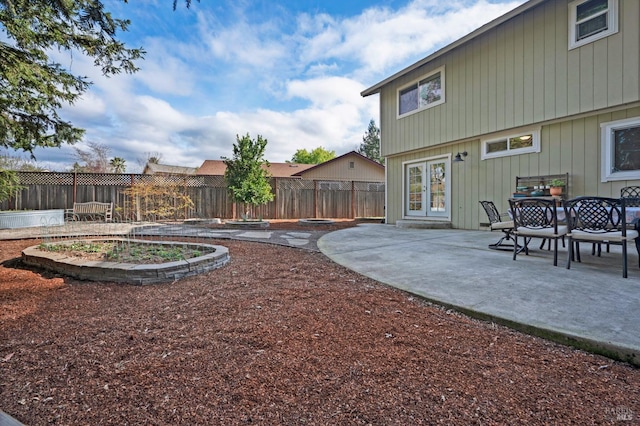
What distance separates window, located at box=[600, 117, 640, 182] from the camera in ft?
15.8

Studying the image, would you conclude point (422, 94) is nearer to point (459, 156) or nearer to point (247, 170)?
point (459, 156)

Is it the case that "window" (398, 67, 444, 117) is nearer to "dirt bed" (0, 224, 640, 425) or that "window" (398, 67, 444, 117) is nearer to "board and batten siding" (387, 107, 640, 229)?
"board and batten siding" (387, 107, 640, 229)

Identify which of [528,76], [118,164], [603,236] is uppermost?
[118,164]

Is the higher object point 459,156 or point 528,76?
point 528,76

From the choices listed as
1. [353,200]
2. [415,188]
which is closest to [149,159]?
[353,200]

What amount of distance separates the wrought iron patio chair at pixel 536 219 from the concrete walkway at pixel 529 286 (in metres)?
0.34

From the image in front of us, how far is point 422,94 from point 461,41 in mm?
1570

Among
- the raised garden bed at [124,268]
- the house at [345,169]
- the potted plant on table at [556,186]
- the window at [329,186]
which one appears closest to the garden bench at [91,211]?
the raised garden bed at [124,268]

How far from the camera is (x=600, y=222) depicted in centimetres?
309

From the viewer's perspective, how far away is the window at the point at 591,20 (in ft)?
15.9

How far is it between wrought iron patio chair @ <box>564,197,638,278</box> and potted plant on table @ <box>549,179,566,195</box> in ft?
7.93

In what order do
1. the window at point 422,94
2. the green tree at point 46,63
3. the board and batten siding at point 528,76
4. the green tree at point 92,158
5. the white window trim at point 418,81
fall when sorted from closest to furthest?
the green tree at point 46,63 < the board and batten siding at point 528,76 < the white window trim at point 418,81 < the window at point 422,94 < the green tree at point 92,158

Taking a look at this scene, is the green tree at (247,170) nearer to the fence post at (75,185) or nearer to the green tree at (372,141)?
the fence post at (75,185)

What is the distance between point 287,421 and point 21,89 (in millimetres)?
5983
